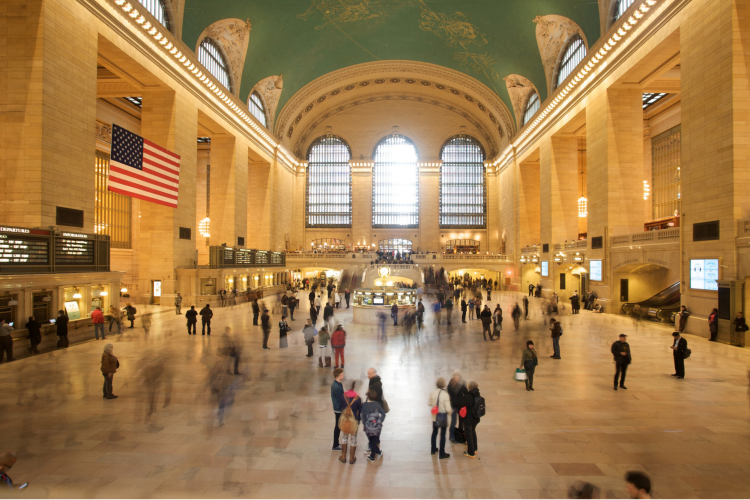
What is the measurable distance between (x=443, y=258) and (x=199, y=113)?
21447 millimetres

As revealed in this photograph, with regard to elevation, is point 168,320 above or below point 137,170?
below

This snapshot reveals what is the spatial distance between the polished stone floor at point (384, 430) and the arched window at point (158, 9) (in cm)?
Result: 1572

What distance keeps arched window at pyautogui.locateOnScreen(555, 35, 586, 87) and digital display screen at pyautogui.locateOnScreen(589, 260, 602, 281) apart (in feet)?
36.3

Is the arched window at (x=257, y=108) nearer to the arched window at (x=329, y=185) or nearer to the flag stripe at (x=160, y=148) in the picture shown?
the arched window at (x=329, y=185)

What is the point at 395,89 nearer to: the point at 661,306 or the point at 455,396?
the point at 661,306

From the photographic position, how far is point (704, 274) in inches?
508

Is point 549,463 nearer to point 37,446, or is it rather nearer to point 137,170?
point 37,446

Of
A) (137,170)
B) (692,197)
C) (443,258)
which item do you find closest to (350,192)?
(443,258)

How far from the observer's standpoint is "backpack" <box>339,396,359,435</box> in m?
4.55

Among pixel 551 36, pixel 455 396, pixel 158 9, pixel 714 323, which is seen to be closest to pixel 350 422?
pixel 455 396

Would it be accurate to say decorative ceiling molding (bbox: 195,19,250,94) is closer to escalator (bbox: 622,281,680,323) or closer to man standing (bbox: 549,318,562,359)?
man standing (bbox: 549,318,562,359)

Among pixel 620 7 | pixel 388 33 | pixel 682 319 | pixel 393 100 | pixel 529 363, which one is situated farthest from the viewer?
pixel 393 100

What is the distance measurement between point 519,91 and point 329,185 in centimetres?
2174

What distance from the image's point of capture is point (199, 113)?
76.5 ft
